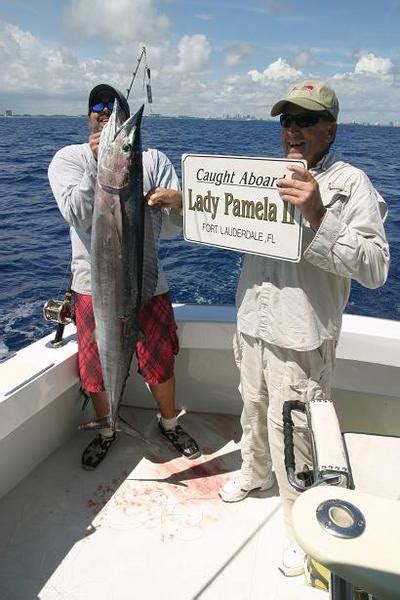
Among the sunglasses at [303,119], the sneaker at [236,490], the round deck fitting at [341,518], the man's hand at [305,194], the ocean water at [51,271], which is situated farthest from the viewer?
the ocean water at [51,271]

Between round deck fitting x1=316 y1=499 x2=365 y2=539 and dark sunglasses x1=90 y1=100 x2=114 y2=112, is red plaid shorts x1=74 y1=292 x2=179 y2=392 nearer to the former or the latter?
dark sunglasses x1=90 y1=100 x2=114 y2=112

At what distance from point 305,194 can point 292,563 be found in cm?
164

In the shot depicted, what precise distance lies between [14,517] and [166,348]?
125 centimetres

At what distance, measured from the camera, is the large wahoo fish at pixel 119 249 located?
208 cm

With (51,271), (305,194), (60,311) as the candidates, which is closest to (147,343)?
(60,311)

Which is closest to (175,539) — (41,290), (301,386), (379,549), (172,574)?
(172,574)

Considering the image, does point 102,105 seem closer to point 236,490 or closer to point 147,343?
point 147,343

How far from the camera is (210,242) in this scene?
232 centimetres

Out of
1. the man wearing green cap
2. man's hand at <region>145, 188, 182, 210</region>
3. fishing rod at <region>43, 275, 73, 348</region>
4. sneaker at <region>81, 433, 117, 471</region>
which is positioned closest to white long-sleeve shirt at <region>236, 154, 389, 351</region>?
the man wearing green cap

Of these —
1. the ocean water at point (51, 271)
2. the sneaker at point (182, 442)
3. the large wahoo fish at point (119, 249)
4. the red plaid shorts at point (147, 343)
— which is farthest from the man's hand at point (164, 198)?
the ocean water at point (51, 271)

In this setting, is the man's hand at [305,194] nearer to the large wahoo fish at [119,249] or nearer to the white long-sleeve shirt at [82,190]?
the large wahoo fish at [119,249]

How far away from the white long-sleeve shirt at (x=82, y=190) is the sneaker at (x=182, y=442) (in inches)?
39.3

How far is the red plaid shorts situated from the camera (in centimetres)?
276

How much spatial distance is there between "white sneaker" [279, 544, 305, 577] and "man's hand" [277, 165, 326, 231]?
58.5 inches
